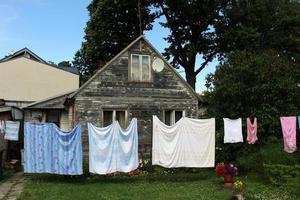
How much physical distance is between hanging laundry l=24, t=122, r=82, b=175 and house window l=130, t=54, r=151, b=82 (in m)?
7.10

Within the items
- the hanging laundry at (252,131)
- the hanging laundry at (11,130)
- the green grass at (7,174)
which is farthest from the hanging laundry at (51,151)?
the hanging laundry at (252,131)

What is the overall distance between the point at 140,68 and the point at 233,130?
265 inches

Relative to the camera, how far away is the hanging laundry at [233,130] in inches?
707

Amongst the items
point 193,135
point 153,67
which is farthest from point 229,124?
point 153,67

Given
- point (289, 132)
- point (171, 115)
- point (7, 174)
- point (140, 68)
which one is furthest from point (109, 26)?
point (289, 132)

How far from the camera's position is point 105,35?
35688mm

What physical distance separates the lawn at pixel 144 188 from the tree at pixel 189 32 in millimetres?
19374

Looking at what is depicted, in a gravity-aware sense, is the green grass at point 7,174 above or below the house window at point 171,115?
below

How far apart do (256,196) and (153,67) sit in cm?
1073

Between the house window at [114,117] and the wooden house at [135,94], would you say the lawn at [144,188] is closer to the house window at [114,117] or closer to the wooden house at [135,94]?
the wooden house at [135,94]

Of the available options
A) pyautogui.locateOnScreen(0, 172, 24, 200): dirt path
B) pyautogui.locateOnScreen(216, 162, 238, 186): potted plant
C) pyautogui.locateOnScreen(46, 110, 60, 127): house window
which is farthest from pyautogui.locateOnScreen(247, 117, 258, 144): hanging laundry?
pyautogui.locateOnScreen(46, 110, 60, 127): house window

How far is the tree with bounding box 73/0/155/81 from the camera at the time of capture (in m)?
34.9

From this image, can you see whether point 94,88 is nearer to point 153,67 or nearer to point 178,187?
point 153,67

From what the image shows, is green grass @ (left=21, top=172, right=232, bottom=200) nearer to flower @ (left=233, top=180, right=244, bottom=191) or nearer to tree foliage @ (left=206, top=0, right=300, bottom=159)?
flower @ (left=233, top=180, right=244, bottom=191)
